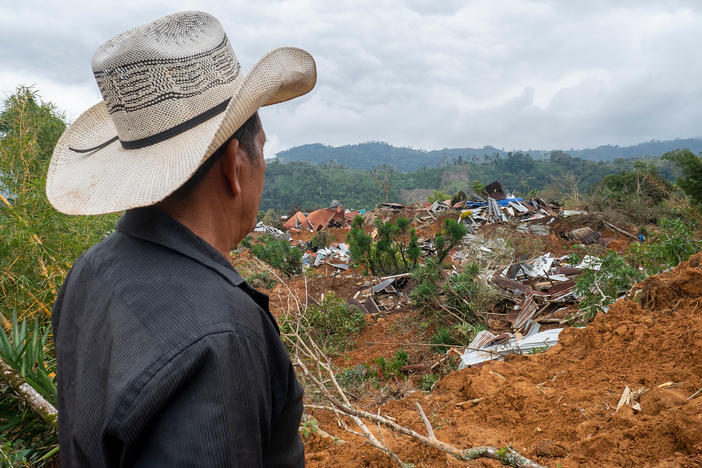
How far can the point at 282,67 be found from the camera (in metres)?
1.07

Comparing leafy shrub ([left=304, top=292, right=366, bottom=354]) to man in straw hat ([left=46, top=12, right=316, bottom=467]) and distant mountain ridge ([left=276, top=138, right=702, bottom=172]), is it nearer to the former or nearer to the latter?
man in straw hat ([left=46, top=12, right=316, bottom=467])

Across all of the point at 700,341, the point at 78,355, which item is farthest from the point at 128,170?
the point at 700,341

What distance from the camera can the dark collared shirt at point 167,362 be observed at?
0.63 m

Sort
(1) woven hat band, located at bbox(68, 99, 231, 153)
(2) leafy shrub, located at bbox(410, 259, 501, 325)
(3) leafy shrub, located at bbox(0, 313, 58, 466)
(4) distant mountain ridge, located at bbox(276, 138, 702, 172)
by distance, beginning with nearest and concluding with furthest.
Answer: (1) woven hat band, located at bbox(68, 99, 231, 153) < (3) leafy shrub, located at bbox(0, 313, 58, 466) < (2) leafy shrub, located at bbox(410, 259, 501, 325) < (4) distant mountain ridge, located at bbox(276, 138, 702, 172)

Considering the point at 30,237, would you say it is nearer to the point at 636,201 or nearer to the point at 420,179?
the point at 636,201

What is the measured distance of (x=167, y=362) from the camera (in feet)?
2.14

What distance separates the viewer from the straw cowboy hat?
851 millimetres

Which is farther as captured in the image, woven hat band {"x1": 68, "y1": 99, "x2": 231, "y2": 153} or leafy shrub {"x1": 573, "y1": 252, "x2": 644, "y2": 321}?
leafy shrub {"x1": 573, "y1": 252, "x2": 644, "y2": 321}

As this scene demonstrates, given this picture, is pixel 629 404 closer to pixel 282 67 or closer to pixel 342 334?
pixel 282 67

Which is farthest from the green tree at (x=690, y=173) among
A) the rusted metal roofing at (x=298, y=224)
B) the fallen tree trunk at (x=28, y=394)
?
the rusted metal roofing at (x=298, y=224)

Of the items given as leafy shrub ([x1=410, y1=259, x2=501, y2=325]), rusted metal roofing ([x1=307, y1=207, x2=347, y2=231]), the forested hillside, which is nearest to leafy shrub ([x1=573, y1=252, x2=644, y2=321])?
leafy shrub ([x1=410, y1=259, x2=501, y2=325])

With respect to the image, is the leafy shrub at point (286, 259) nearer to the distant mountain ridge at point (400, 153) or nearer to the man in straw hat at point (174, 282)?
the man in straw hat at point (174, 282)

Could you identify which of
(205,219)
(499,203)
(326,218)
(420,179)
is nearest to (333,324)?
(205,219)

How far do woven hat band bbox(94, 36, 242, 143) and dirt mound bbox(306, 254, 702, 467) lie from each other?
2372 mm
